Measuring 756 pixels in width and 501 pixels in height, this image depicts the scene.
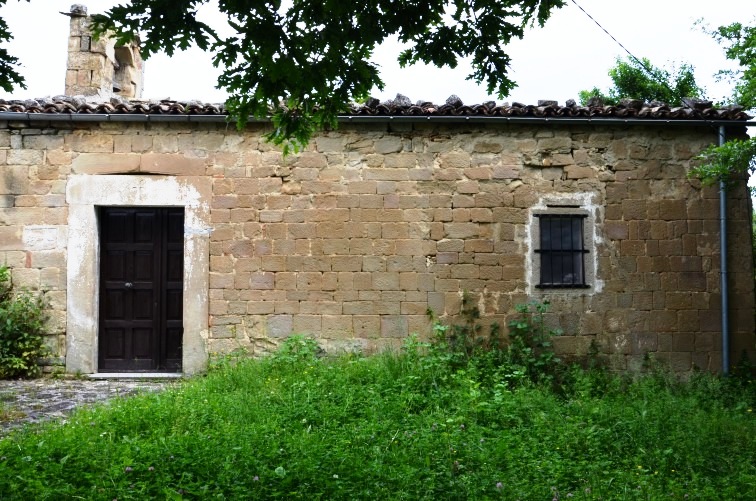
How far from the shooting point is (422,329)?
8.27m

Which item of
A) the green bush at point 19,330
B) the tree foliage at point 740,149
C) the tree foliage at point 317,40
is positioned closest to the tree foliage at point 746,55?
the tree foliage at point 740,149

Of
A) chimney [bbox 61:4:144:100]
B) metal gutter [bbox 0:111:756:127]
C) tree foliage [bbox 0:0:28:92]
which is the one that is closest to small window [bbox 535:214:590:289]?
metal gutter [bbox 0:111:756:127]

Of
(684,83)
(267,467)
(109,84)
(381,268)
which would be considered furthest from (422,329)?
(684,83)

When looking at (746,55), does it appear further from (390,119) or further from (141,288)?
(141,288)

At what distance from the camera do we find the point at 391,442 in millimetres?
A: 5055

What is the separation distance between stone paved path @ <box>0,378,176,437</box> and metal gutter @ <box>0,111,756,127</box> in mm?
3083

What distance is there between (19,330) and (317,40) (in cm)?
593

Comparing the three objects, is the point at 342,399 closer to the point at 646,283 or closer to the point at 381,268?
the point at 381,268

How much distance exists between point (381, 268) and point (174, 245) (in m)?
2.60

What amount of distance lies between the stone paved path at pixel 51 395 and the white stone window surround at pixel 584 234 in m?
4.47

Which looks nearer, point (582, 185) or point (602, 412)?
point (602, 412)

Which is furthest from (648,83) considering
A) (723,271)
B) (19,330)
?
(19,330)

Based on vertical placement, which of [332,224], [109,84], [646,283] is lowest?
[646,283]

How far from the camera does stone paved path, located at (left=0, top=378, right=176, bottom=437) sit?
6020mm
